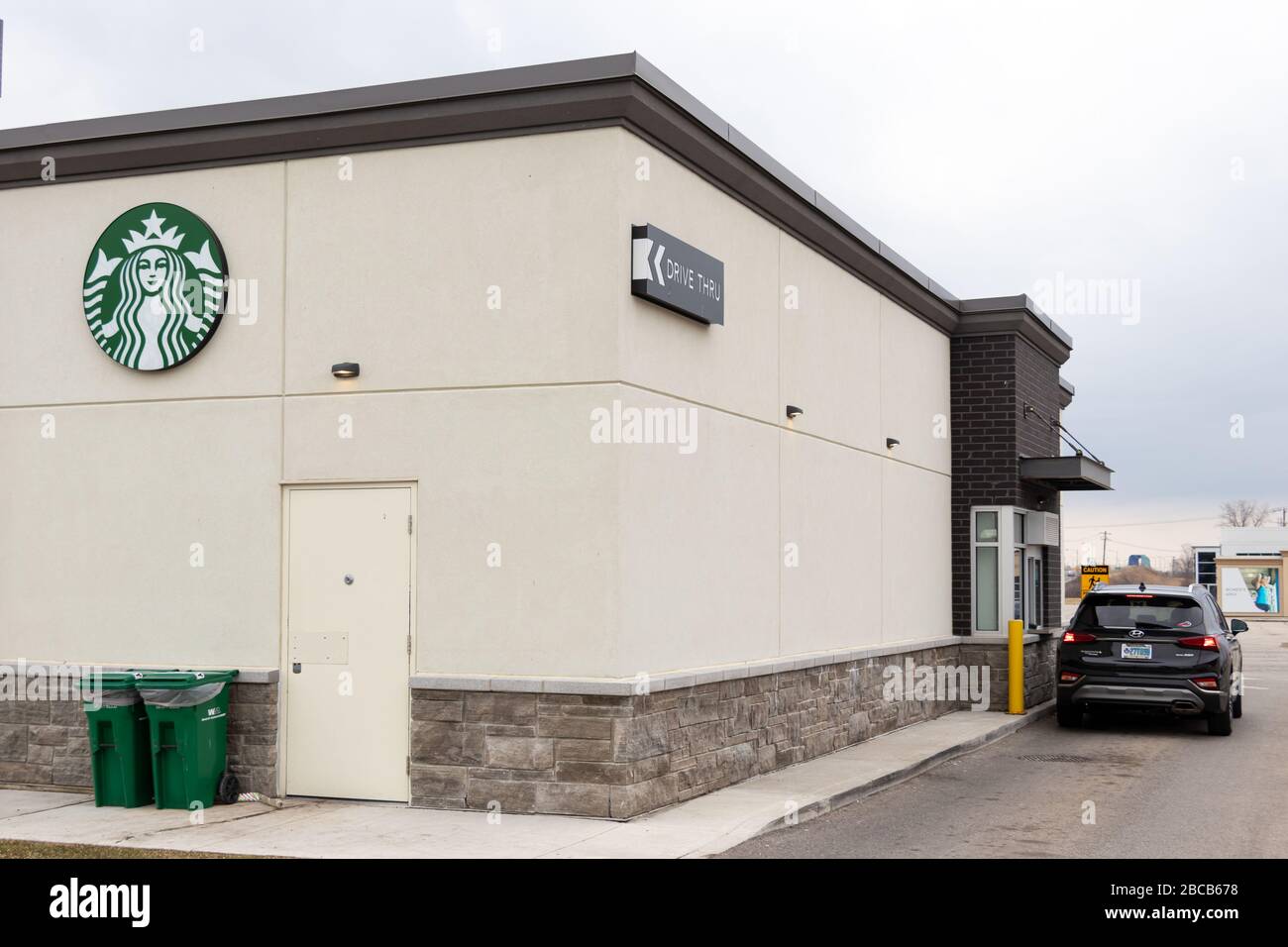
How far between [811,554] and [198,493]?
19.7 feet

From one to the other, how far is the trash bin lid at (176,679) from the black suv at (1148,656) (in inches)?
395

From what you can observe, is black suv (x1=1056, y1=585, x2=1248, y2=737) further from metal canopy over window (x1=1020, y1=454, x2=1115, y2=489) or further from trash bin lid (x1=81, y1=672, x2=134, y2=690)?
trash bin lid (x1=81, y1=672, x2=134, y2=690)

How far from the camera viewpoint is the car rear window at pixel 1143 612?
15867 mm

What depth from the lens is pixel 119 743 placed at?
34.0ft

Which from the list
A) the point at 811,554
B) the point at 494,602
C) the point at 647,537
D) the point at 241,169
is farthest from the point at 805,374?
the point at 241,169

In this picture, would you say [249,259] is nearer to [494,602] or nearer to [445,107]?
[445,107]

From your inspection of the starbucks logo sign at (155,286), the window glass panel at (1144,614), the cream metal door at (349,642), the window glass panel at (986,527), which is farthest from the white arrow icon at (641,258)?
the window glass panel at (986,527)

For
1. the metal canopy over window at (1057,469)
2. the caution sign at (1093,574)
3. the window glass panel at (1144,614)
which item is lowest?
the window glass panel at (1144,614)

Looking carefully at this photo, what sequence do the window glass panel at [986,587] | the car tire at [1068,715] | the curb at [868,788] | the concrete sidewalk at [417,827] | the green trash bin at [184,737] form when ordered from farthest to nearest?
the window glass panel at [986,587] → the car tire at [1068,715] → the green trash bin at [184,737] → the curb at [868,788] → the concrete sidewalk at [417,827]

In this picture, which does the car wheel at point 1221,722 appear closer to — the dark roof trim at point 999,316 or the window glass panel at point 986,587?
the window glass panel at point 986,587

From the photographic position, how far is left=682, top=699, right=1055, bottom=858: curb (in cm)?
922

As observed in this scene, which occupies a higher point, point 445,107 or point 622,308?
point 445,107

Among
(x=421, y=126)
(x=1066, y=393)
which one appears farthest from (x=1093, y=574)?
(x=421, y=126)

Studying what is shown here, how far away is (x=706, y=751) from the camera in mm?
11148
